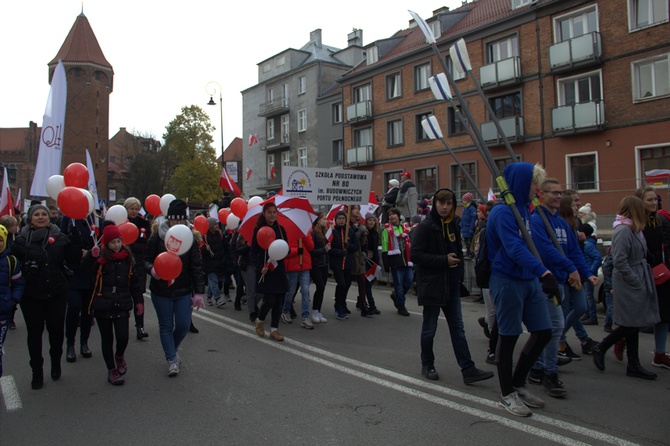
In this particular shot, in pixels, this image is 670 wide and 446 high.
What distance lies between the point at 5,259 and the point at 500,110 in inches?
1064

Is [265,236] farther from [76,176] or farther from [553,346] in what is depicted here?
[553,346]

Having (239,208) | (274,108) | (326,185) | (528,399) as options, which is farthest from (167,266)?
(274,108)

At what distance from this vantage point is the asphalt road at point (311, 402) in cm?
403

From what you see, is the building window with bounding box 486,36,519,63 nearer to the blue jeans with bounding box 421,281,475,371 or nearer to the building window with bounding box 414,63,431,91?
the building window with bounding box 414,63,431,91

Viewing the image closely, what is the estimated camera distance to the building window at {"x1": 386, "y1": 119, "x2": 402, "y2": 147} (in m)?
33.9

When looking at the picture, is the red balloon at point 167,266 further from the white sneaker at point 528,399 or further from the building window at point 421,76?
the building window at point 421,76

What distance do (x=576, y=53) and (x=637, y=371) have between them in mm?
22336

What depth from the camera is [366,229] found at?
10.1 metres

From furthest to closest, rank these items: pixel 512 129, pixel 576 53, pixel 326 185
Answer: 1. pixel 512 129
2. pixel 576 53
3. pixel 326 185

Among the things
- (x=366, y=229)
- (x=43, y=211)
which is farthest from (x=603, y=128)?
(x=43, y=211)

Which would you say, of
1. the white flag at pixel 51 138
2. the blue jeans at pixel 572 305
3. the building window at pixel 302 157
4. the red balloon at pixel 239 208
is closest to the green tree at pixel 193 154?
the building window at pixel 302 157

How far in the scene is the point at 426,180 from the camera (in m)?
Result: 32.0

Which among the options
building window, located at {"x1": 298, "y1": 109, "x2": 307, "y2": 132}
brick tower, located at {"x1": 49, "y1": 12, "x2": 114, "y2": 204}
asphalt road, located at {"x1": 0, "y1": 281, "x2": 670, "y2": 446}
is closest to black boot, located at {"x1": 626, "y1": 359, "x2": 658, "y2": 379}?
asphalt road, located at {"x1": 0, "y1": 281, "x2": 670, "y2": 446}

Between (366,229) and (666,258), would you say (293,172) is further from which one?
(666,258)
